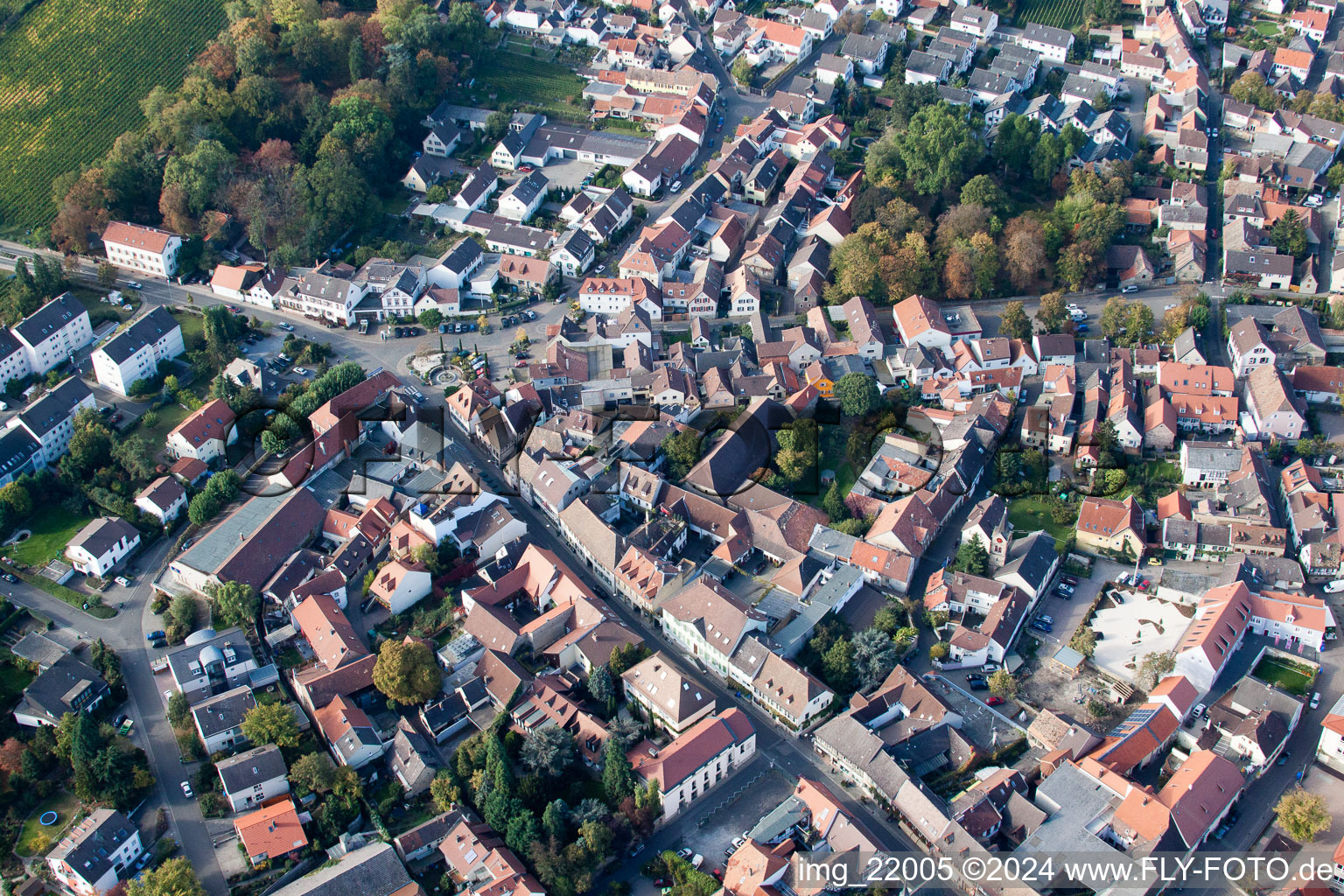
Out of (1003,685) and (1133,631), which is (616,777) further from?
(1133,631)

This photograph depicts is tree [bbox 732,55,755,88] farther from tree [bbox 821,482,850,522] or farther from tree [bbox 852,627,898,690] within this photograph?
tree [bbox 852,627,898,690]

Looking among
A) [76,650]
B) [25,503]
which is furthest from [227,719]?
[25,503]

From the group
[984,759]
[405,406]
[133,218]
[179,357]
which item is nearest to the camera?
[984,759]

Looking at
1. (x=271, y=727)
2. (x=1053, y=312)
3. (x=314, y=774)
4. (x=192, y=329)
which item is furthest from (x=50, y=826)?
(x=1053, y=312)

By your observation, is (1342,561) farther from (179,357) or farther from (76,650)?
(179,357)

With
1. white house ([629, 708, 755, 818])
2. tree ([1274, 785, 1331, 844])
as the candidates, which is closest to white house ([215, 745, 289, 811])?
white house ([629, 708, 755, 818])

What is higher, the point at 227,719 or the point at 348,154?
the point at 348,154

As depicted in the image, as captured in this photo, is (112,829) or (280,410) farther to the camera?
(280,410)

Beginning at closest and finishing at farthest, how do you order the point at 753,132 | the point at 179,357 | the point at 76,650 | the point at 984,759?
the point at 984,759 → the point at 76,650 → the point at 179,357 → the point at 753,132
